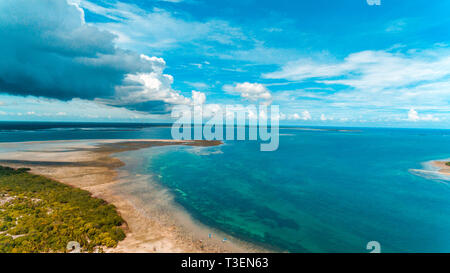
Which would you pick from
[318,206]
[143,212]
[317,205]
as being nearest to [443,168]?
[317,205]

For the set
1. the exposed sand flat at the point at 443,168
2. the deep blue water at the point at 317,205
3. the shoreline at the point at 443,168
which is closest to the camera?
the deep blue water at the point at 317,205

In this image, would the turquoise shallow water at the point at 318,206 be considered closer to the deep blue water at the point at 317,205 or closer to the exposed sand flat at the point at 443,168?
the deep blue water at the point at 317,205

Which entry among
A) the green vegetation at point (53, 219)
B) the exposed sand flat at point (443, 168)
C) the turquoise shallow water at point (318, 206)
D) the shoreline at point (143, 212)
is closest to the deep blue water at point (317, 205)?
the turquoise shallow water at point (318, 206)

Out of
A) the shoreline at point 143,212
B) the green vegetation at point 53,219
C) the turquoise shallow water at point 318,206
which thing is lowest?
the turquoise shallow water at point 318,206

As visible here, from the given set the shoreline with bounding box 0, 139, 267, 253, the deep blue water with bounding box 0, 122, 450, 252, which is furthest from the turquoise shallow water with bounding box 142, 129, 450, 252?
the shoreline with bounding box 0, 139, 267, 253

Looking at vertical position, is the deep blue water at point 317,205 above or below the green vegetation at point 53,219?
below

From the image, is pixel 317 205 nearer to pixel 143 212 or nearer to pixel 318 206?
pixel 318 206

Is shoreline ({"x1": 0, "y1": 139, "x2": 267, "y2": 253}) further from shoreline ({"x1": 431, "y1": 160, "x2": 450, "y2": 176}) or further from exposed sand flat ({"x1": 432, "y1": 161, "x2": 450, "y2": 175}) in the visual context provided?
exposed sand flat ({"x1": 432, "y1": 161, "x2": 450, "y2": 175})

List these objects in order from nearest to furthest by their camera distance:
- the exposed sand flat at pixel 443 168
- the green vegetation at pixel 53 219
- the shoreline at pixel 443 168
→ the green vegetation at pixel 53 219, the shoreline at pixel 443 168, the exposed sand flat at pixel 443 168

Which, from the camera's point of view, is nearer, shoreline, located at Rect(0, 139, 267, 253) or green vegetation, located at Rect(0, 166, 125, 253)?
green vegetation, located at Rect(0, 166, 125, 253)

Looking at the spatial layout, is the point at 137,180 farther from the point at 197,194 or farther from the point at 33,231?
the point at 33,231
